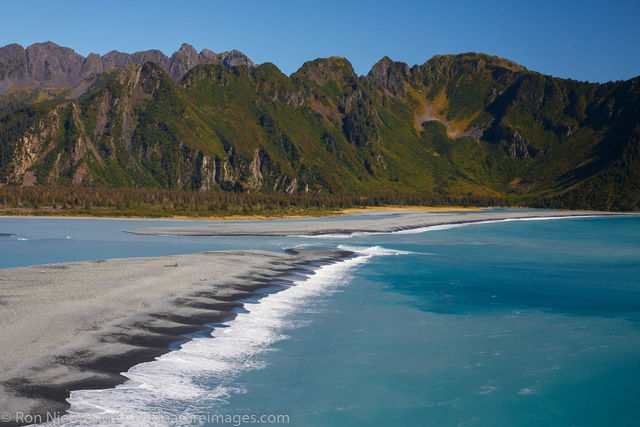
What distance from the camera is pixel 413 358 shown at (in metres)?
26.7

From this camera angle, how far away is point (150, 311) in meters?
31.6

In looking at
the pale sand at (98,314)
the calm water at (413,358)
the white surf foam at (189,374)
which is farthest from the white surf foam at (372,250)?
Result: the white surf foam at (189,374)

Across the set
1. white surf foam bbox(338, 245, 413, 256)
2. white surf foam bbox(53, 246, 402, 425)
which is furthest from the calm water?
white surf foam bbox(338, 245, 413, 256)

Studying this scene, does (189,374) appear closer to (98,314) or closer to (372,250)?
(98,314)

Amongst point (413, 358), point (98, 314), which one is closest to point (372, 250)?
point (413, 358)

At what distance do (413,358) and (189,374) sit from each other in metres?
10.8

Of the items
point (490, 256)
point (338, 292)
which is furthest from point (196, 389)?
point (490, 256)

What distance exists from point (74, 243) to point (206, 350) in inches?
2564

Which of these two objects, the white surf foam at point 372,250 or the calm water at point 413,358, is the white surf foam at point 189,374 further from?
the white surf foam at point 372,250

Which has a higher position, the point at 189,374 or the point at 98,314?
the point at 98,314

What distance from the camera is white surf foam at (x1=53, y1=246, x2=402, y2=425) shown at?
18.6 meters

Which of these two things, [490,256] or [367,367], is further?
[490,256]

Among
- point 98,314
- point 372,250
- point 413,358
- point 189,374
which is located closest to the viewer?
point 189,374

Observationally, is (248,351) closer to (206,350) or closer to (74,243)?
(206,350)
